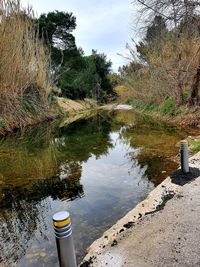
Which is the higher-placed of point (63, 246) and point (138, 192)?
point (63, 246)

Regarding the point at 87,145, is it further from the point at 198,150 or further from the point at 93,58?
the point at 93,58

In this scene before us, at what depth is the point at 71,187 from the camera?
347cm

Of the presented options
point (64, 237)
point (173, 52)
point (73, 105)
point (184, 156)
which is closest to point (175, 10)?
point (173, 52)

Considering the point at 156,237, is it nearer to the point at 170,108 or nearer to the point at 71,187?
the point at 71,187

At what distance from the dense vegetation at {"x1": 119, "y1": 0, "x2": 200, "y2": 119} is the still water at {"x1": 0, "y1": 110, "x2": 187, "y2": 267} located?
11.4 ft

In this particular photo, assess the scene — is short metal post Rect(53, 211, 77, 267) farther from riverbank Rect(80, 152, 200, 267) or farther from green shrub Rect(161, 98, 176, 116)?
green shrub Rect(161, 98, 176, 116)

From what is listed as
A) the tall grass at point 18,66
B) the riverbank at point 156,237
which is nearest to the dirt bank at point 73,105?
the tall grass at point 18,66

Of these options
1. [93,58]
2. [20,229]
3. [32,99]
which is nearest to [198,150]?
[20,229]

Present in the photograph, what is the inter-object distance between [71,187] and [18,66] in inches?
228

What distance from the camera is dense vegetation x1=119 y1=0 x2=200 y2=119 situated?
7375 mm

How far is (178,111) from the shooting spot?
30.2ft

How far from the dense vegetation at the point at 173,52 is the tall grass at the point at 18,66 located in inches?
168

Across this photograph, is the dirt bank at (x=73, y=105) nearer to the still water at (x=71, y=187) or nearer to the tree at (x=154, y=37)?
the tree at (x=154, y=37)

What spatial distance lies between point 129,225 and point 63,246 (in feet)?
2.78
